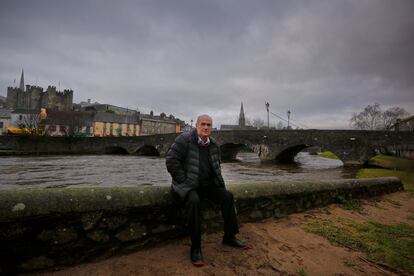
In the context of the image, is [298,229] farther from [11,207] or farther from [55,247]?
[11,207]

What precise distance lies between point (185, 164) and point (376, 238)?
290 cm

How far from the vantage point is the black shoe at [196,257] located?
234 centimetres

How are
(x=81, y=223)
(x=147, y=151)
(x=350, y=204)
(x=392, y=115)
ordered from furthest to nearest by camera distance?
(x=392, y=115) → (x=147, y=151) → (x=350, y=204) → (x=81, y=223)

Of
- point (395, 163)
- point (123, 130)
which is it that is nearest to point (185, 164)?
point (395, 163)

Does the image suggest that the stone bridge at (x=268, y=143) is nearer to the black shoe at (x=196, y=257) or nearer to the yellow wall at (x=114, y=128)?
the black shoe at (x=196, y=257)

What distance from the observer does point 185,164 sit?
9.52ft

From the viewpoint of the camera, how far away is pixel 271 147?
25.2m

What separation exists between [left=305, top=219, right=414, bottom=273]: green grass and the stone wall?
5.53ft

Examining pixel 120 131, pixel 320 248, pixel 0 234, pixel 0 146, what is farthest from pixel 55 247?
pixel 120 131

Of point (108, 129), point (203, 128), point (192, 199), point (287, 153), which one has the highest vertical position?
point (108, 129)

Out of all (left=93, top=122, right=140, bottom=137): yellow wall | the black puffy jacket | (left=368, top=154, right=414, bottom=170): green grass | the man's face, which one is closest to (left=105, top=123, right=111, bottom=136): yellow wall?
(left=93, top=122, right=140, bottom=137): yellow wall

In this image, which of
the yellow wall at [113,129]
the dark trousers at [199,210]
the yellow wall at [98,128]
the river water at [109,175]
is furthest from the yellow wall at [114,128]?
the dark trousers at [199,210]

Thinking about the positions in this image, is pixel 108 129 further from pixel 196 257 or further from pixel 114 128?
pixel 196 257

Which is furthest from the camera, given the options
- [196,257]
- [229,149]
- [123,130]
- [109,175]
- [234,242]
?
[123,130]
